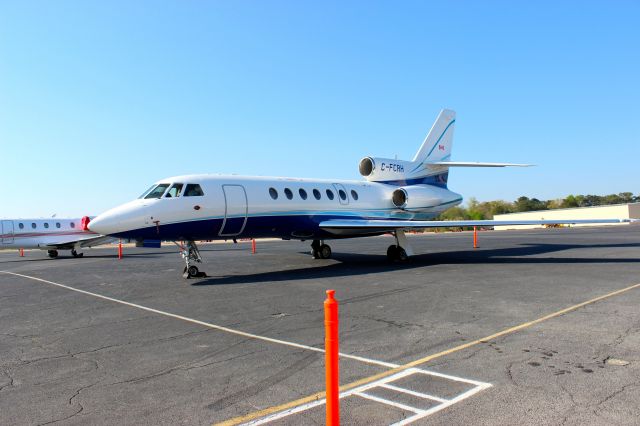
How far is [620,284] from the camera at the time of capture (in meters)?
10.6

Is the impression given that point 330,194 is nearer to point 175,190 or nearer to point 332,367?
point 175,190

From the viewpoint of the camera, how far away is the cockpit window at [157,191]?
1359 centimetres

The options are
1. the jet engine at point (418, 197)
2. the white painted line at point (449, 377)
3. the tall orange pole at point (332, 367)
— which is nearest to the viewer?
the tall orange pole at point (332, 367)

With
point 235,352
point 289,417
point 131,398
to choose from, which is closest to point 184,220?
point 235,352

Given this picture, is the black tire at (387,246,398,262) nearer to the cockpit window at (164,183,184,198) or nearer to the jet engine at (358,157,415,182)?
the jet engine at (358,157,415,182)

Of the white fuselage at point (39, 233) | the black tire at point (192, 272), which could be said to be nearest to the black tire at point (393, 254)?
the black tire at point (192, 272)

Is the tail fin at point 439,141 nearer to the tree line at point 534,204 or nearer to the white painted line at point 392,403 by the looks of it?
the white painted line at point 392,403

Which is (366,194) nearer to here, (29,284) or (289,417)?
(29,284)

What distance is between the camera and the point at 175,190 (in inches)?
543

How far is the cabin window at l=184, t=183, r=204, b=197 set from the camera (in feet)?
45.6

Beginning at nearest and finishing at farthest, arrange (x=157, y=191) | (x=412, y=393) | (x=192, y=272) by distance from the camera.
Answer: (x=412, y=393) < (x=157, y=191) < (x=192, y=272)

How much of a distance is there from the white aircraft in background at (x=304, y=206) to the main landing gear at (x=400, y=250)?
→ 38 mm

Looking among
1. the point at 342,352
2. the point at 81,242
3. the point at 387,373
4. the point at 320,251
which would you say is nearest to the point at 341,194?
the point at 320,251

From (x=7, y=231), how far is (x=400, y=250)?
25.1 m
